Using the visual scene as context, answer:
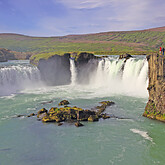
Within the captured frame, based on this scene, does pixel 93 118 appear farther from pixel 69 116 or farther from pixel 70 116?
pixel 69 116

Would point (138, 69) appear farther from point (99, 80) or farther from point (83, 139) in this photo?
point (83, 139)

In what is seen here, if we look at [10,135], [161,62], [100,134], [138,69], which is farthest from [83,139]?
[138,69]

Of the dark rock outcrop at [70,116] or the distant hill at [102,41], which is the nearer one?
the dark rock outcrop at [70,116]

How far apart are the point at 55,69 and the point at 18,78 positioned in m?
10.5

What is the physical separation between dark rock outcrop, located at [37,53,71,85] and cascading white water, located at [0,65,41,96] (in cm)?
202

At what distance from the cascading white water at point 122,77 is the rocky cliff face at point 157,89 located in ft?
39.1

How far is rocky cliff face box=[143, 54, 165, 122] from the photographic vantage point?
24.3 metres

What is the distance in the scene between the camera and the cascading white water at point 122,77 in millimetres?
41844

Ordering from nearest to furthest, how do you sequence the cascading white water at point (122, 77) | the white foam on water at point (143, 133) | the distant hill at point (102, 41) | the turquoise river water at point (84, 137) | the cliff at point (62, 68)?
the turquoise river water at point (84, 137)
the white foam on water at point (143, 133)
the cascading white water at point (122, 77)
the cliff at point (62, 68)
the distant hill at point (102, 41)

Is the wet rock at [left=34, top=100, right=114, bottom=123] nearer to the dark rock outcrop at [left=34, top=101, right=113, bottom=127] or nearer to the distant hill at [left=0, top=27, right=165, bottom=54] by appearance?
the dark rock outcrop at [left=34, top=101, right=113, bottom=127]

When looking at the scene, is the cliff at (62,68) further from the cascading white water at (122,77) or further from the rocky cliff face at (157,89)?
the rocky cliff face at (157,89)

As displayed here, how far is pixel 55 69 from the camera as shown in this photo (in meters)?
55.9

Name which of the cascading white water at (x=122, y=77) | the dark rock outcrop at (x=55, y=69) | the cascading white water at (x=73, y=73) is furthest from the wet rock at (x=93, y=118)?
the dark rock outcrop at (x=55, y=69)

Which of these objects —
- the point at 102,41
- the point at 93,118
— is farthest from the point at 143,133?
the point at 102,41
